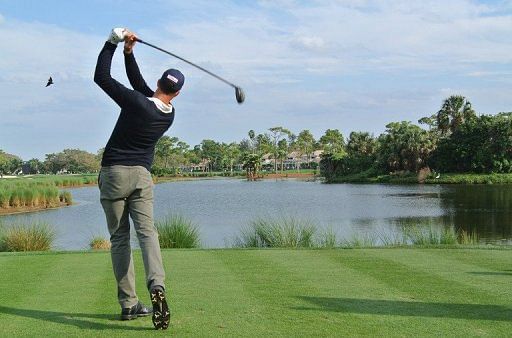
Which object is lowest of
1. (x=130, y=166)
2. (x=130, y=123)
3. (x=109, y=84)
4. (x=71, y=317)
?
(x=71, y=317)

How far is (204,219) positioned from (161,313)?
81.4 feet

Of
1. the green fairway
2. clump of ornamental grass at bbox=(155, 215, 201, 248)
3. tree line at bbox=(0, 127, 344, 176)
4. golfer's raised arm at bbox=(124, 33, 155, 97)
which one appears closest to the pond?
clump of ornamental grass at bbox=(155, 215, 201, 248)

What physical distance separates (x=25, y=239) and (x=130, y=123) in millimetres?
8708

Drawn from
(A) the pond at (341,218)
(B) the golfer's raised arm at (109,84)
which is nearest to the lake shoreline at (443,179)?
(A) the pond at (341,218)

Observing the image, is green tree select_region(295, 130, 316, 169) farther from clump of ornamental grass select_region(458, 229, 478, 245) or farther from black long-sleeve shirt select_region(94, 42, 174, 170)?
black long-sleeve shirt select_region(94, 42, 174, 170)

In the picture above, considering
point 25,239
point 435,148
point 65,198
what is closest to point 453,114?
point 435,148

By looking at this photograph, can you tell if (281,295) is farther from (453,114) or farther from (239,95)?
(453,114)

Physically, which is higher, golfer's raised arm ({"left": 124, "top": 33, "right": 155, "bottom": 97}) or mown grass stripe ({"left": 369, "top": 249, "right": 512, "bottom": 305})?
golfer's raised arm ({"left": 124, "top": 33, "right": 155, "bottom": 97})

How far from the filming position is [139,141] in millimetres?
5090

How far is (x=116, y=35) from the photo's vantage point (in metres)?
4.98

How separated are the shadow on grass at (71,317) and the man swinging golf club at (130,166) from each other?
20 centimetres

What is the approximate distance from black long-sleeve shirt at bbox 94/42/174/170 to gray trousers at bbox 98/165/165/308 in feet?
0.32

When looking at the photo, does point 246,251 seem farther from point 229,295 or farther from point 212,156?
point 212,156

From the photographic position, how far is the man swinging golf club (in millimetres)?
4914
